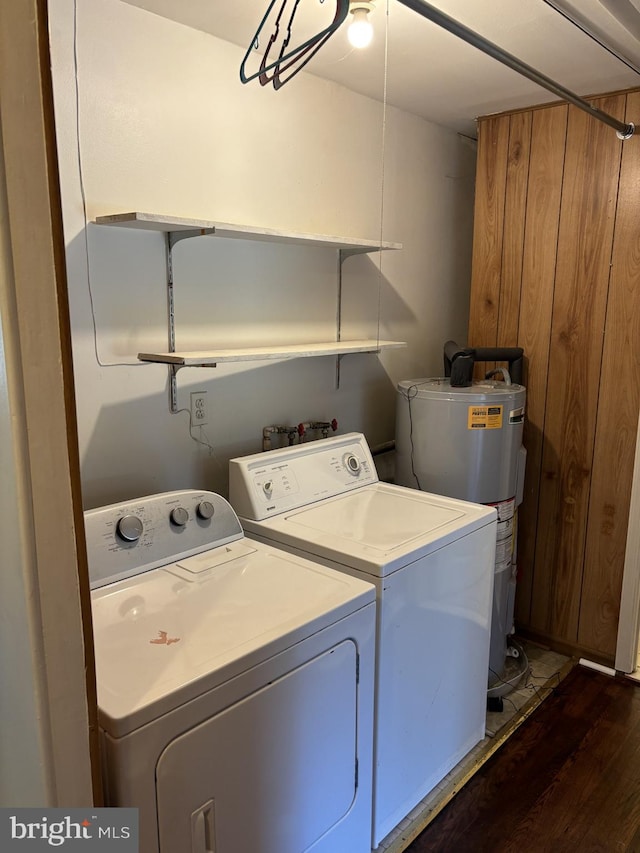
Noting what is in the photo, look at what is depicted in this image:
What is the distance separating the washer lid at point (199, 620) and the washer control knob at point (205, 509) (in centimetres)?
10

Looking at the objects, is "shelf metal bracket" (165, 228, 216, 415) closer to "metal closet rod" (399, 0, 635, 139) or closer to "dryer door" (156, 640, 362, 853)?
"metal closet rod" (399, 0, 635, 139)

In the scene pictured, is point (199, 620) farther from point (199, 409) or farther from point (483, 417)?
point (483, 417)

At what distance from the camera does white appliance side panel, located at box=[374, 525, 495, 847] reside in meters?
1.70

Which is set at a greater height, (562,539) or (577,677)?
(562,539)

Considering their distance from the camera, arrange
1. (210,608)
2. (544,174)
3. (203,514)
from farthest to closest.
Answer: (544,174), (203,514), (210,608)

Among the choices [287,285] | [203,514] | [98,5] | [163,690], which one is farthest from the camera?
[287,285]

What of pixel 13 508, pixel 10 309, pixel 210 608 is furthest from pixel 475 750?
pixel 10 309

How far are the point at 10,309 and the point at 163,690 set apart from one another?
0.76 meters

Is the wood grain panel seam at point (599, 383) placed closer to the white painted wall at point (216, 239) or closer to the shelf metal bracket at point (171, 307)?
the white painted wall at point (216, 239)

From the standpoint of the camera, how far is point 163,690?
1135 millimetres

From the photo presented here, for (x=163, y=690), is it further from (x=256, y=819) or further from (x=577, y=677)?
(x=577, y=677)

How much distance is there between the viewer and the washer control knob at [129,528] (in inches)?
64.1

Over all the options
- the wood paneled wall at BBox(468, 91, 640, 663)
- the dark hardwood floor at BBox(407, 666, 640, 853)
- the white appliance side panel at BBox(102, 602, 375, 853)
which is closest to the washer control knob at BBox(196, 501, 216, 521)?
the white appliance side panel at BBox(102, 602, 375, 853)

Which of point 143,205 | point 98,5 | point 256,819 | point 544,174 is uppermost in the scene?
point 98,5
